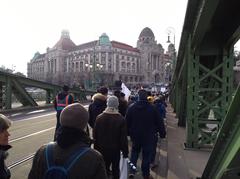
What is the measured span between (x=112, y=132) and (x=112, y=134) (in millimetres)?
34

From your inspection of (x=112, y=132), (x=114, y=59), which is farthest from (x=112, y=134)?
(x=114, y=59)

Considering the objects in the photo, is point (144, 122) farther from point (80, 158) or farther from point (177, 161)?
point (80, 158)

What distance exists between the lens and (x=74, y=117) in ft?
8.42

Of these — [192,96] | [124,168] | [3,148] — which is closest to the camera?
[3,148]

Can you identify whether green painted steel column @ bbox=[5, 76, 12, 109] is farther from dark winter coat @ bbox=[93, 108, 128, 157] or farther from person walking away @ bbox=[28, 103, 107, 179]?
person walking away @ bbox=[28, 103, 107, 179]

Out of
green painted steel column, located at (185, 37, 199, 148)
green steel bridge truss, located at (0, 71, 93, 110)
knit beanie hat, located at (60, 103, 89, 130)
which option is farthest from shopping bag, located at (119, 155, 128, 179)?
green steel bridge truss, located at (0, 71, 93, 110)

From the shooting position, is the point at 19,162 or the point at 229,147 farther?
the point at 19,162

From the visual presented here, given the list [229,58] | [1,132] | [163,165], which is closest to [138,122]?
[163,165]

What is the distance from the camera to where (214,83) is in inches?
421

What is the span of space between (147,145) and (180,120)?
914cm

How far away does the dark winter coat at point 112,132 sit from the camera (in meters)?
5.07

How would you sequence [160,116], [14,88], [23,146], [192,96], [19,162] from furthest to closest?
[14,88], [23,146], [192,96], [19,162], [160,116]

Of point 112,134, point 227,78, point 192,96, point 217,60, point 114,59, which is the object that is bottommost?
point 112,134

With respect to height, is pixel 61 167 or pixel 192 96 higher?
pixel 192 96
